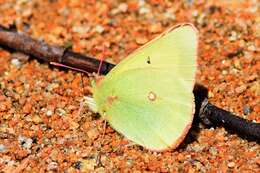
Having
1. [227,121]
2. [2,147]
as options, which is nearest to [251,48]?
[227,121]

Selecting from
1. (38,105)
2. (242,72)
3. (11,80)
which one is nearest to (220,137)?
(242,72)

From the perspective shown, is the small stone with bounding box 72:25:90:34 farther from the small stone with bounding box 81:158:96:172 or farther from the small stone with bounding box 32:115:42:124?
the small stone with bounding box 81:158:96:172

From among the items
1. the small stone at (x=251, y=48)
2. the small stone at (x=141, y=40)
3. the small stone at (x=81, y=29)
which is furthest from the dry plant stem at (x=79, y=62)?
the small stone at (x=251, y=48)

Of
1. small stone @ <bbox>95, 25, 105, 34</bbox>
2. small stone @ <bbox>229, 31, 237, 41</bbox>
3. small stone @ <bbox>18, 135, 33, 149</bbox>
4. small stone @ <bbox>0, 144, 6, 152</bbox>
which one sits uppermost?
small stone @ <bbox>229, 31, 237, 41</bbox>

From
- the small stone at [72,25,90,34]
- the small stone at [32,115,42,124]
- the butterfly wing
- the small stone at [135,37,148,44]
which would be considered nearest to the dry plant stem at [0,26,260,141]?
the butterfly wing

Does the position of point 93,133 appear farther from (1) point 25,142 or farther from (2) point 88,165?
(1) point 25,142

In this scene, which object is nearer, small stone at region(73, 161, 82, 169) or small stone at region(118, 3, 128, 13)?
small stone at region(73, 161, 82, 169)

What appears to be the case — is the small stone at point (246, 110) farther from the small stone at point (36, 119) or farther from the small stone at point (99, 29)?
the small stone at point (99, 29)
